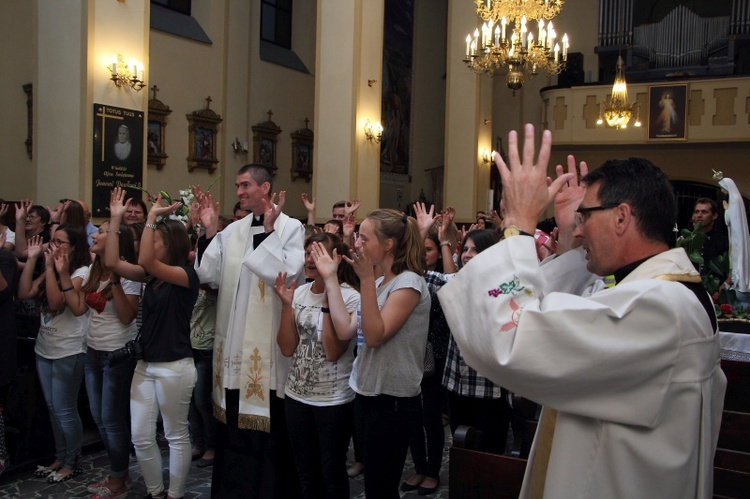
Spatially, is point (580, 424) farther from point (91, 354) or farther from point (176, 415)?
point (91, 354)

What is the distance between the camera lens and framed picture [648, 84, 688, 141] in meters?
16.6

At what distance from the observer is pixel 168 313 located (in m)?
4.35

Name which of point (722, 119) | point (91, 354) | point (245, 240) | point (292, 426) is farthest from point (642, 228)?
point (722, 119)

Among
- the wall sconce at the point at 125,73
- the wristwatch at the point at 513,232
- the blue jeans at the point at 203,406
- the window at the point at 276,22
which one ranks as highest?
the window at the point at 276,22

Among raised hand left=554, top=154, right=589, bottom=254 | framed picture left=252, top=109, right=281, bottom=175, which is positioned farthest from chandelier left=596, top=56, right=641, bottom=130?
raised hand left=554, top=154, right=589, bottom=254

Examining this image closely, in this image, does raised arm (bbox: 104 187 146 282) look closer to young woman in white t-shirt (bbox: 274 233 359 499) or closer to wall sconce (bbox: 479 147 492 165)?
young woman in white t-shirt (bbox: 274 233 359 499)

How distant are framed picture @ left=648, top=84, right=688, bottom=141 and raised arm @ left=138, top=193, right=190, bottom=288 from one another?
49.1 ft

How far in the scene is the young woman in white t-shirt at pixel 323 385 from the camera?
3.68m

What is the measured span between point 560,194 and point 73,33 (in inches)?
313

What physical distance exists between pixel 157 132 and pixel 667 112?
1139cm

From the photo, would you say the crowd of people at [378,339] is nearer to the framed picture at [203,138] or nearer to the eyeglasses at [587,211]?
the eyeglasses at [587,211]

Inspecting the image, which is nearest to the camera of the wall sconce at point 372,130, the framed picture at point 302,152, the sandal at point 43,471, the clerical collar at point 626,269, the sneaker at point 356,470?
the clerical collar at point 626,269

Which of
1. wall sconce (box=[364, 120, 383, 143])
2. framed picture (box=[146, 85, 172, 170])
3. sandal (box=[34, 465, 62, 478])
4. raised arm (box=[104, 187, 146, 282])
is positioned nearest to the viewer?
raised arm (box=[104, 187, 146, 282])

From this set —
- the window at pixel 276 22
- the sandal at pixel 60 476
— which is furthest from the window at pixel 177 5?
the sandal at pixel 60 476
